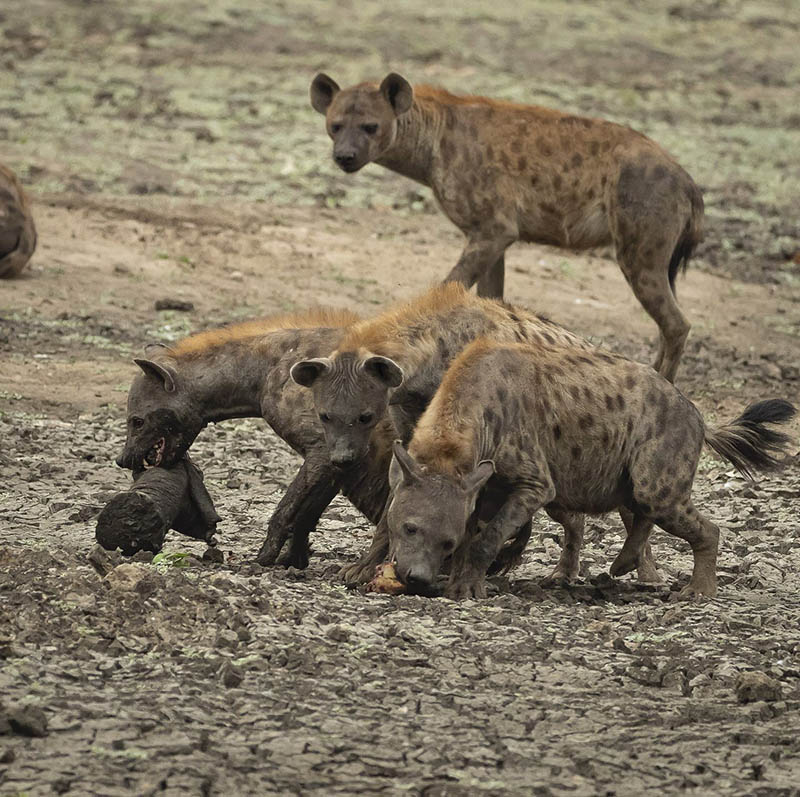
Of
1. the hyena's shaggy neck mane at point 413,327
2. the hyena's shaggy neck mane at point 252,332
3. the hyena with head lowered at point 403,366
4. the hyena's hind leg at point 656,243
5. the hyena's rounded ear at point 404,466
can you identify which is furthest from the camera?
the hyena's hind leg at point 656,243

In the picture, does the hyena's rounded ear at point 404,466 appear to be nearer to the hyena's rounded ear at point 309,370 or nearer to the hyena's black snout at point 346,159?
the hyena's rounded ear at point 309,370

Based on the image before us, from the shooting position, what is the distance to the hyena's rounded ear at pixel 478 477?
17.2ft

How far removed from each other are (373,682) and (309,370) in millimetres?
1552

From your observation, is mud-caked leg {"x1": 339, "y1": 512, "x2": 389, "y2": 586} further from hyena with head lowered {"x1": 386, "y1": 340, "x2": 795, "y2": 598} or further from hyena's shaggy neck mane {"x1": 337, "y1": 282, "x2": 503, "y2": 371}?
hyena's shaggy neck mane {"x1": 337, "y1": 282, "x2": 503, "y2": 371}

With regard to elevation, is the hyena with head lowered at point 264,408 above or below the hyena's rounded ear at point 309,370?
below

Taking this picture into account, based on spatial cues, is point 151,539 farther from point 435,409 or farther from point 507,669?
point 507,669

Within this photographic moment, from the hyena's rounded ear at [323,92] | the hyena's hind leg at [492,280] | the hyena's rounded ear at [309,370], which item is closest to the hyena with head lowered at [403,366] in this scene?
the hyena's rounded ear at [309,370]

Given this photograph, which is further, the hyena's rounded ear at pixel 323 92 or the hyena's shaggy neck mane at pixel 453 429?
the hyena's rounded ear at pixel 323 92

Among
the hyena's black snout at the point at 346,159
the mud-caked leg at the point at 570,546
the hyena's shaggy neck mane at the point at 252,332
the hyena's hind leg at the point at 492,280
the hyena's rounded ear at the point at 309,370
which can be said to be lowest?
the mud-caked leg at the point at 570,546

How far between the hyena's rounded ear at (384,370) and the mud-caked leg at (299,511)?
426 millimetres

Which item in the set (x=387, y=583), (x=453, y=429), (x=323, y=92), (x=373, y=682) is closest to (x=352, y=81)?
(x=323, y=92)

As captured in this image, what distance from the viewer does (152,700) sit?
4215 millimetres

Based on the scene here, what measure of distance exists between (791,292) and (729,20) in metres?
8.30

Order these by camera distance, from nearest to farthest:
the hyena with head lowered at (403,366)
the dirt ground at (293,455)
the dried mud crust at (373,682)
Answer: the dried mud crust at (373,682) → the dirt ground at (293,455) → the hyena with head lowered at (403,366)
